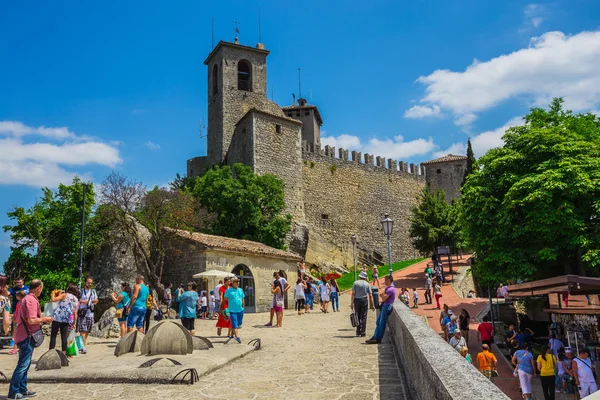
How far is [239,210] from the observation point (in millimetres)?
31234

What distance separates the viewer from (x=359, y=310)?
1067cm

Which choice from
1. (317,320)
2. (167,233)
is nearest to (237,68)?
(167,233)

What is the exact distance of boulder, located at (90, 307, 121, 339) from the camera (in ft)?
41.3

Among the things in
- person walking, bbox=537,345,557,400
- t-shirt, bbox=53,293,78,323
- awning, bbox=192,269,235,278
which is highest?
awning, bbox=192,269,235,278

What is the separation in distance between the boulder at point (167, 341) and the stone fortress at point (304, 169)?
26.6 m

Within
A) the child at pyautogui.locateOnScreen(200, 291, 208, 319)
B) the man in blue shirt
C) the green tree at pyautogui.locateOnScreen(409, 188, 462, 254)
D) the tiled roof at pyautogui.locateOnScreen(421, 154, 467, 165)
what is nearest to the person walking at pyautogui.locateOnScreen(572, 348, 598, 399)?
the man in blue shirt

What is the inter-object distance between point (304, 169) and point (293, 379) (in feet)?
117

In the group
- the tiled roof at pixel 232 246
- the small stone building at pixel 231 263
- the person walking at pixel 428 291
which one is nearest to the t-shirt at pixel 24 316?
the small stone building at pixel 231 263

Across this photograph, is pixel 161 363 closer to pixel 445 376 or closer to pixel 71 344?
pixel 71 344

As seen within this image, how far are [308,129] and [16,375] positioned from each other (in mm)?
48961

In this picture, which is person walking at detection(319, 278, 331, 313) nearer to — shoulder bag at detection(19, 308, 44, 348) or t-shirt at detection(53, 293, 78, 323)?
t-shirt at detection(53, 293, 78, 323)

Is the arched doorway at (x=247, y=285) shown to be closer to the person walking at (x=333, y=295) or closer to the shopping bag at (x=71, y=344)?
the person walking at (x=333, y=295)

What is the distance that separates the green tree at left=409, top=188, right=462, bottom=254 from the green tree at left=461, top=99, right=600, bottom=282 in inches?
617

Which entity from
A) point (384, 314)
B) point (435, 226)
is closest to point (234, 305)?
point (384, 314)
